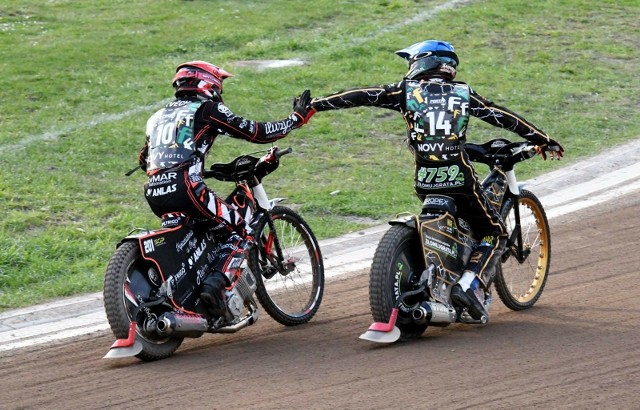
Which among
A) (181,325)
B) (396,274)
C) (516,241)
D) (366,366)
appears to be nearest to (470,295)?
(396,274)

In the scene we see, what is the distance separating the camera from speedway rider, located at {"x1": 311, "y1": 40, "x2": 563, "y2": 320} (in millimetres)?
8430

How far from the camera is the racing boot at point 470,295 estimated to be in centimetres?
842

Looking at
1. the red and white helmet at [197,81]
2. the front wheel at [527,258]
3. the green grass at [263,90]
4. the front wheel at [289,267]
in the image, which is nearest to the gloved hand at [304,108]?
the red and white helmet at [197,81]

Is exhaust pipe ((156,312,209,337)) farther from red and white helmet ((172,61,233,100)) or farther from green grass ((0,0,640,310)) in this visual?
green grass ((0,0,640,310))

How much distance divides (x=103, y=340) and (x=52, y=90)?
28.7ft

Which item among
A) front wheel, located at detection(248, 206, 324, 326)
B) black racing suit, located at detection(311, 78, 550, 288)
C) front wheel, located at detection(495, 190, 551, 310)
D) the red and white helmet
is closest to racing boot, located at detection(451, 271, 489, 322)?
black racing suit, located at detection(311, 78, 550, 288)

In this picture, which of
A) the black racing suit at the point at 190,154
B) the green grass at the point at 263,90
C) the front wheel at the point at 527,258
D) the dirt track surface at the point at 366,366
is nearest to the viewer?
the dirt track surface at the point at 366,366

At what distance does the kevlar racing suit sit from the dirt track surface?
0.92 m

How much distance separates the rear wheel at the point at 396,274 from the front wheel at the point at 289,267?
114cm

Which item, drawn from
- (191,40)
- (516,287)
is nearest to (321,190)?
(516,287)

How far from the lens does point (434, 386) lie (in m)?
7.21

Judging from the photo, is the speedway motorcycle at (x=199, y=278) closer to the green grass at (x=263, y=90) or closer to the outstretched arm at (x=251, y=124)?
the outstretched arm at (x=251, y=124)

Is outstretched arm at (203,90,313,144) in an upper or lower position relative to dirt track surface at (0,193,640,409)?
upper

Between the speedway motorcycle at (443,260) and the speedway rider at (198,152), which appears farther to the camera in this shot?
the speedway rider at (198,152)
